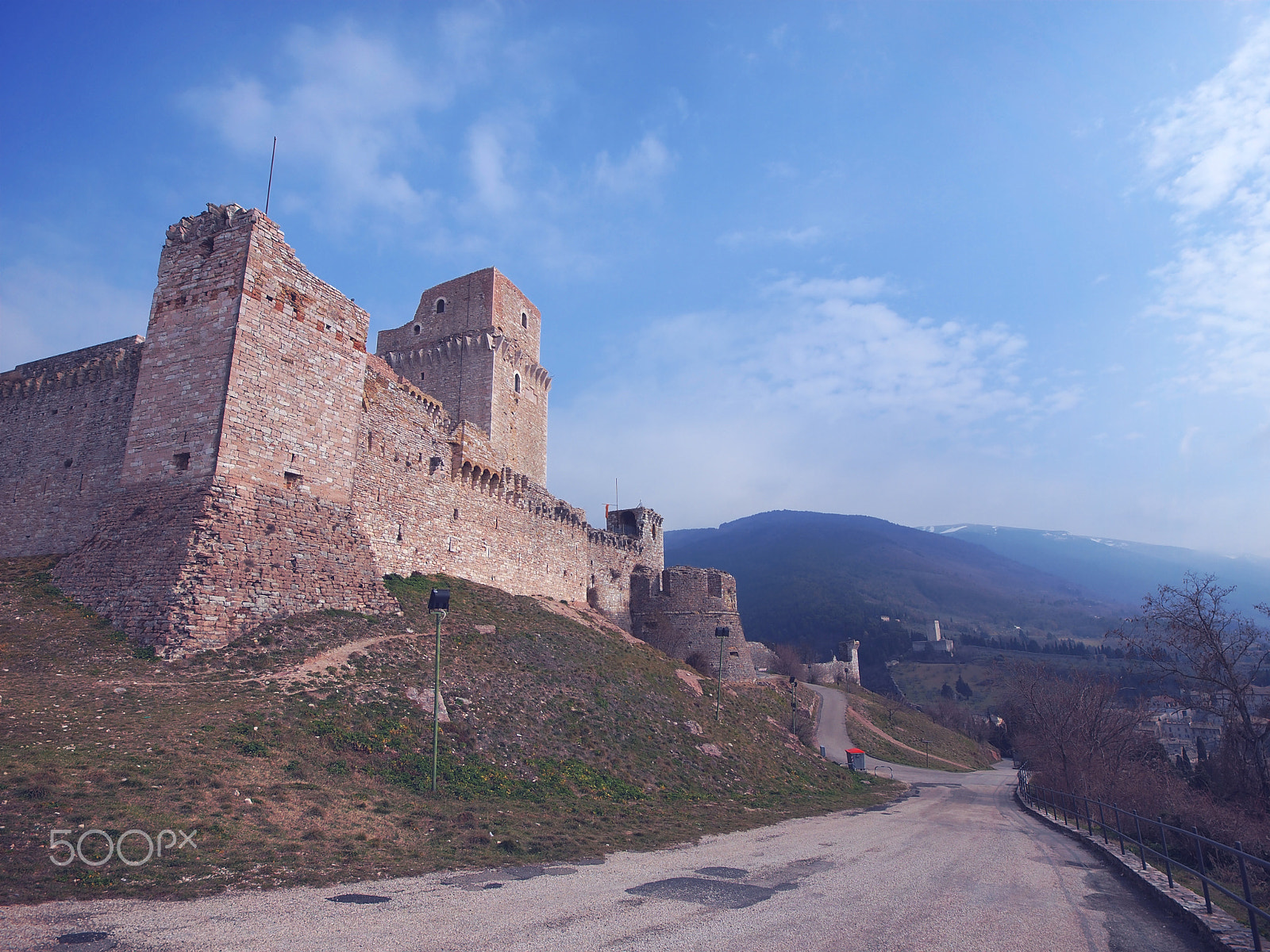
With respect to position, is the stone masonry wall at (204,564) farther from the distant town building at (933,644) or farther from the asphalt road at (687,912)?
the distant town building at (933,644)

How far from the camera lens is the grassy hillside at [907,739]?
52.3 meters

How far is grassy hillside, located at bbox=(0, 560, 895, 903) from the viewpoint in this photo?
880 cm

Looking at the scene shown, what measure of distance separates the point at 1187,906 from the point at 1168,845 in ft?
36.5

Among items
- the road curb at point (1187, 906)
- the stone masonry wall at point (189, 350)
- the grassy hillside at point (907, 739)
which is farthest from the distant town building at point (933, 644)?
the stone masonry wall at point (189, 350)

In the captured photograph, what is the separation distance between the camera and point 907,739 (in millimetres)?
60000

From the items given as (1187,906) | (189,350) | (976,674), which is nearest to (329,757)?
(189,350)

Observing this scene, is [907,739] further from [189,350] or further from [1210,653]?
[189,350]

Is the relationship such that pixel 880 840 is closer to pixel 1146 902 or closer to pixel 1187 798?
pixel 1146 902

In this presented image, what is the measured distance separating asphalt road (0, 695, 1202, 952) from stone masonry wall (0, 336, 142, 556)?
60.9 ft

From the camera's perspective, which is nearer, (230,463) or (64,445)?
(230,463)

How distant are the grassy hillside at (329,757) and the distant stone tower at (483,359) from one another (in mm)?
19527

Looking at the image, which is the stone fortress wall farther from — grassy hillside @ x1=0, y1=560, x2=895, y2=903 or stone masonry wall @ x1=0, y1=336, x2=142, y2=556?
grassy hillside @ x1=0, y1=560, x2=895, y2=903

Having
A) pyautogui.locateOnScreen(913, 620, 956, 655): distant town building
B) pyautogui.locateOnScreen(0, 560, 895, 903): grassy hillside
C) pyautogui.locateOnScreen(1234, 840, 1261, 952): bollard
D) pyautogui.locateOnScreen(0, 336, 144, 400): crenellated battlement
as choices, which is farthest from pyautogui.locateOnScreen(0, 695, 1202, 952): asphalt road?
pyautogui.locateOnScreen(913, 620, 956, 655): distant town building

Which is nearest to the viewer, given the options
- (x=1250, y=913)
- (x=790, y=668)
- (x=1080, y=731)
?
(x=1250, y=913)
